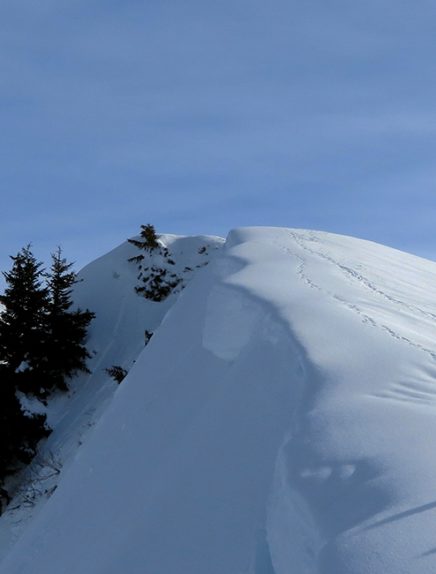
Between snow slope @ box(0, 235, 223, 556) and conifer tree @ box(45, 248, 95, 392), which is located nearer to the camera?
snow slope @ box(0, 235, 223, 556)

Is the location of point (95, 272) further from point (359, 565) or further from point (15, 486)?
point (359, 565)

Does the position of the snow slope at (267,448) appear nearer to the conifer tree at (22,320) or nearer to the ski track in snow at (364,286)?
the ski track in snow at (364,286)

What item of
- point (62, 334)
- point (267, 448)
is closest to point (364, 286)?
point (267, 448)

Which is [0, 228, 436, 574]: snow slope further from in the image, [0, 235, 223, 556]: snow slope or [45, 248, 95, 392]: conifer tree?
[45, 248, 95, 392]: conifer tree

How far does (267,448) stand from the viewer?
5.48 meters

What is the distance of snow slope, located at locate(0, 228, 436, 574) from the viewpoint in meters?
4.14

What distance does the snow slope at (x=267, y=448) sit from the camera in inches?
163

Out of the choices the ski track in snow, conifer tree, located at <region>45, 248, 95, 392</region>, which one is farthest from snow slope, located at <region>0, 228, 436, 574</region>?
conifer tree, located at <region>45, 248, 95, 392</region>

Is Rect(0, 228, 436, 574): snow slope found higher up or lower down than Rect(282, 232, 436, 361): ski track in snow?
lower down

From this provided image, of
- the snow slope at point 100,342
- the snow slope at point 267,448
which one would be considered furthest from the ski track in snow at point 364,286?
the snow slope at point 100,342

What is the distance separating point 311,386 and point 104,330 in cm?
1938

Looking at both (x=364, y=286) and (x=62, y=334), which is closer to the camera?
(x=364, y=286)

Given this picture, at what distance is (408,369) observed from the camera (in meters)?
6.26

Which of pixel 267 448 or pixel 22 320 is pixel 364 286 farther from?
pixel 22 320
